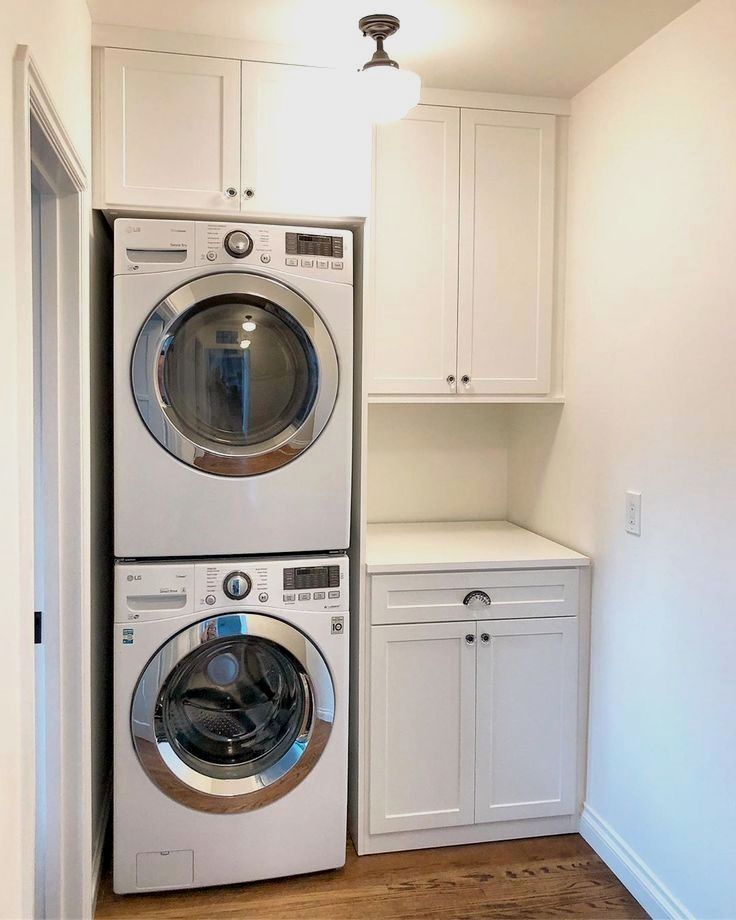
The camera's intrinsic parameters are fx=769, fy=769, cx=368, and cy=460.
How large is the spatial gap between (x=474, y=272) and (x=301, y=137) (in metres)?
0.72

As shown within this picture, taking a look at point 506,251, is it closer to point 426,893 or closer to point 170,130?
point 170,130

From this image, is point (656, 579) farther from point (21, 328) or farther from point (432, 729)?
point (21, 328)

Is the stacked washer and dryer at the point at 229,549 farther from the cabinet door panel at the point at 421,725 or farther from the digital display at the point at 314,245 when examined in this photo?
the cabinet door panel at the point at 421,725

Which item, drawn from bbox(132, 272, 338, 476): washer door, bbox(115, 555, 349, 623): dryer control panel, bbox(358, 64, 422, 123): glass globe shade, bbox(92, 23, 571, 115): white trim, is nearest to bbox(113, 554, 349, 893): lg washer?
bbox(115, 555, 349, 623): dryer control panel

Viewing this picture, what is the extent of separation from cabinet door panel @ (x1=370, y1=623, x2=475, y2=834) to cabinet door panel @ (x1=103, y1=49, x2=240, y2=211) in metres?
1.41

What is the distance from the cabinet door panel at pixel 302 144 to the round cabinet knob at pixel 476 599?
1.21m

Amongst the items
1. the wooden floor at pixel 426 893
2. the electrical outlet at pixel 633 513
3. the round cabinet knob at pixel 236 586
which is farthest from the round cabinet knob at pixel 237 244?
the wooden floor at pixel 426 893

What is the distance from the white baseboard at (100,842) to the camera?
218 centimetres

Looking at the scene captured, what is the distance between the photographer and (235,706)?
2.28 m

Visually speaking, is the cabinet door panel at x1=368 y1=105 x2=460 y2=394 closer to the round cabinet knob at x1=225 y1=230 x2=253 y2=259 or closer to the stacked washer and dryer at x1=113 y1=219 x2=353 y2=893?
the stacked washer and dryer at x1=113 y1=219 x2=353 y2=893

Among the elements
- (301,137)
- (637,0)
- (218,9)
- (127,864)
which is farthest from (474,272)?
(127,864)

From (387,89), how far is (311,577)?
1.35 metres

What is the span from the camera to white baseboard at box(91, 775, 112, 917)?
2.18 m

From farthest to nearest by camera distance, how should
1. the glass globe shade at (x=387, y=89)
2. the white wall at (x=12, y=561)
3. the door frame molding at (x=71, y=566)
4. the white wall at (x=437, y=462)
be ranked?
the white wall at (x=437, y=462)
the glass globe shade at (x=387, y=89)
the door frame molding at (x=71, y=566)
the white wall at (x=12, y=561)
